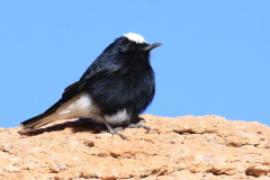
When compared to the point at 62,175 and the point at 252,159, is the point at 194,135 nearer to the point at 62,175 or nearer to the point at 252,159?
the point at 252,159

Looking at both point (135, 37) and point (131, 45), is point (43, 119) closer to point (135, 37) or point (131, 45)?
point (131, 45)

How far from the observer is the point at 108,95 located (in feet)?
30.5

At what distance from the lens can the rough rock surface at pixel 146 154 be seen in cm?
704

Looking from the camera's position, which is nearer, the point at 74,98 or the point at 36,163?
the point at 36,163

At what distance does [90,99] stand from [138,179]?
2.63 m

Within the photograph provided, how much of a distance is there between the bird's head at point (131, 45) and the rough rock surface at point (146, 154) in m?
1.68

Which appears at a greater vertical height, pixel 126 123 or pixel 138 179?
pixel 126 123

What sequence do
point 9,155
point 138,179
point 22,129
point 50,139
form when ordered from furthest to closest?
point 22,129
point 50,139
point 9,155
point 138,179

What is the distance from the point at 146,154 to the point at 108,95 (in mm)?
1977

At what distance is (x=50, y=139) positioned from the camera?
321 inches

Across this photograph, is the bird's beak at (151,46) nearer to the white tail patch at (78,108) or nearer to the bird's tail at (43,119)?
the white tail patch at (78,108)

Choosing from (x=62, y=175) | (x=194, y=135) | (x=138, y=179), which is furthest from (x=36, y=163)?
(x=194, y=135)

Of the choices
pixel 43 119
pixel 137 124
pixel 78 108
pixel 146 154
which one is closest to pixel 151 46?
pixel 78 108

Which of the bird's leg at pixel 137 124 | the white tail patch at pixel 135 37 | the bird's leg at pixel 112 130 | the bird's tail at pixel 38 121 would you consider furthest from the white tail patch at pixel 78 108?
the white tail patch at pixel 135 37
